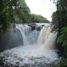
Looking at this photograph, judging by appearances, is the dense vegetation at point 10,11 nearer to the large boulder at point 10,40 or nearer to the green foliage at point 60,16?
the green foliage at point 60,16

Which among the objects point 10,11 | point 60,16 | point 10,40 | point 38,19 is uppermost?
point 10,11

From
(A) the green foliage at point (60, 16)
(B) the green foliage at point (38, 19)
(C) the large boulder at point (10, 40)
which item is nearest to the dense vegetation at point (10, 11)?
(A) the green foliage at point (60, 16)

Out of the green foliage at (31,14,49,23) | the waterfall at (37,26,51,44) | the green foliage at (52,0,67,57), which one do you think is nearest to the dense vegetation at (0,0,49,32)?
the green foliage at (52,0,67,57)

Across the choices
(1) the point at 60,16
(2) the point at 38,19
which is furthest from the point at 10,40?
(2) the point at 38,19

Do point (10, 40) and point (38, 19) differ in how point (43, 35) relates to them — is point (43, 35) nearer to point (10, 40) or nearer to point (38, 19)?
point (10, 40)

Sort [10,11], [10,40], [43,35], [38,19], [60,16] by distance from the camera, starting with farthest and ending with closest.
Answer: [38,19]
[43,35]
[10,40]
[60,16]
[10,11]

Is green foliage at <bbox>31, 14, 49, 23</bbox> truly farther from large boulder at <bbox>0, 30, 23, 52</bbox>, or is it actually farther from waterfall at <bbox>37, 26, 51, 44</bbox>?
large boulder at <bbox>0, 30, 23, 52</bbox>

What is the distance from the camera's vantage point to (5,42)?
48.9 feet

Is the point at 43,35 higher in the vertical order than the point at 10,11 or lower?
lower

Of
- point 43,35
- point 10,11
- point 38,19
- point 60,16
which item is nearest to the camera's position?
point 10,11

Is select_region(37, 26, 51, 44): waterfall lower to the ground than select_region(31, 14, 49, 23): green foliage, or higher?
lower

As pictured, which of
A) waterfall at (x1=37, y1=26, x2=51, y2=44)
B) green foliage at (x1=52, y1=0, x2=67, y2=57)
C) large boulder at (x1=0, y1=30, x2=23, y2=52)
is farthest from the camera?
waterfall at (x1=37, y1=26, x2=51, y2=44)

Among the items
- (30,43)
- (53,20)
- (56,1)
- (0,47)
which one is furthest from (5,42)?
(56,1)

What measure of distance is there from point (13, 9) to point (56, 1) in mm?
3219
